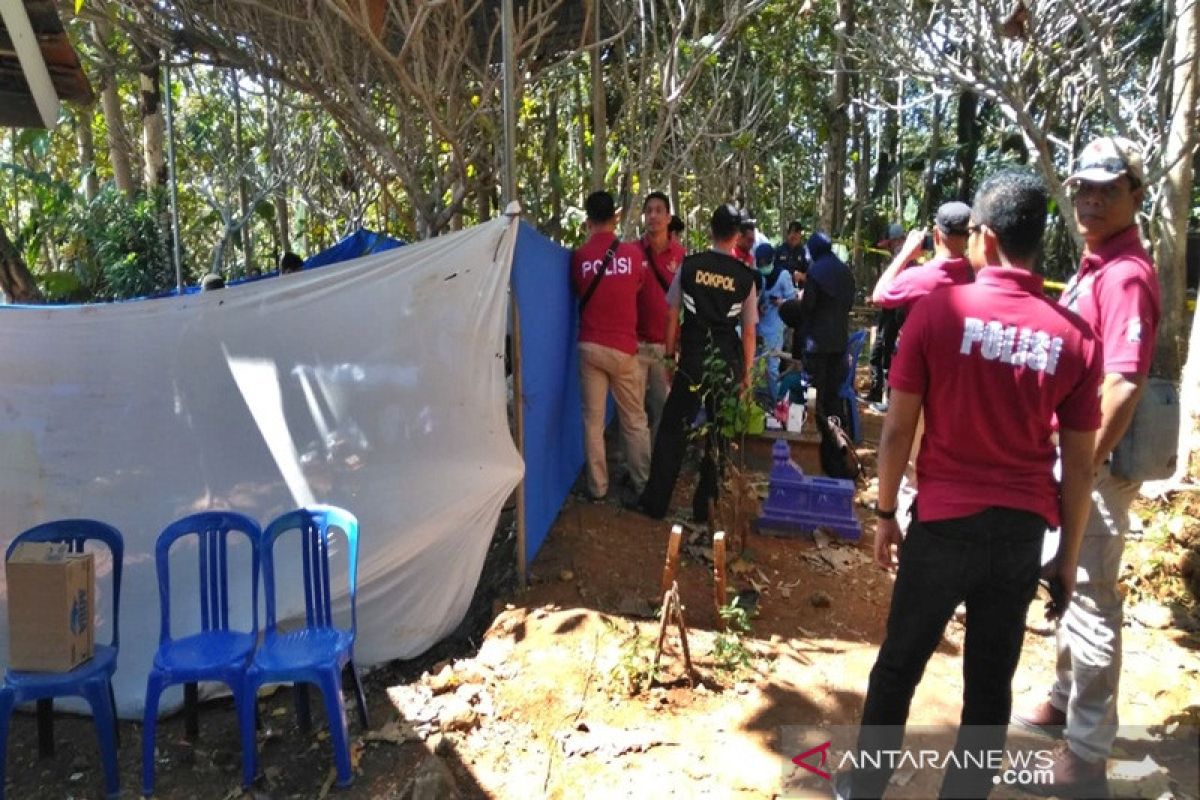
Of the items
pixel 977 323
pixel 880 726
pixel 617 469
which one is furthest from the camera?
pixel 617 469

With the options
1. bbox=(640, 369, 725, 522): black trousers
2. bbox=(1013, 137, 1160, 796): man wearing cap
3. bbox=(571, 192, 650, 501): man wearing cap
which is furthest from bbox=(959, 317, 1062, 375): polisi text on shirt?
bbox=(571, 192, 650, 501): man wearing cap

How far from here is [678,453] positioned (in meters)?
4.96

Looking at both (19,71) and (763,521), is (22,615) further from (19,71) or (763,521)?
(763,521)

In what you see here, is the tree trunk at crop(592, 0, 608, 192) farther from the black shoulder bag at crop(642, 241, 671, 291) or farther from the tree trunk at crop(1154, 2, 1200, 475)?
the tree trunk at crop(1154, 2, 1200, 475)

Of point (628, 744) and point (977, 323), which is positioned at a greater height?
point (977, 323)

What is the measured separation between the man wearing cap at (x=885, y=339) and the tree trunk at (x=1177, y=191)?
2.18 m

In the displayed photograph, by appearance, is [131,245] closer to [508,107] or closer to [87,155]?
[87,155]

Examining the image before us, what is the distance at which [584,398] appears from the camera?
5156 millimetres

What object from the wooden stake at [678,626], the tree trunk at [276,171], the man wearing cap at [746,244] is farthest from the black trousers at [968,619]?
the tree trunk at [276,171]

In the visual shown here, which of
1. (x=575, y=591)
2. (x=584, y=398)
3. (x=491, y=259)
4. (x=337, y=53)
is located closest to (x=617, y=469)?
(x=584, y=398)

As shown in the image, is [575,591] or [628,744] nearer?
[628,744]

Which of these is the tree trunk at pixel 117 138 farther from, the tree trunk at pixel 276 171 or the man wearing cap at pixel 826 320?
the man wearing cap at pixel 826 320

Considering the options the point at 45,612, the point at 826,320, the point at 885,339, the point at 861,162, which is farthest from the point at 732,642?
the point at 861,162

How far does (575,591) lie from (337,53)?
12.0 feet
